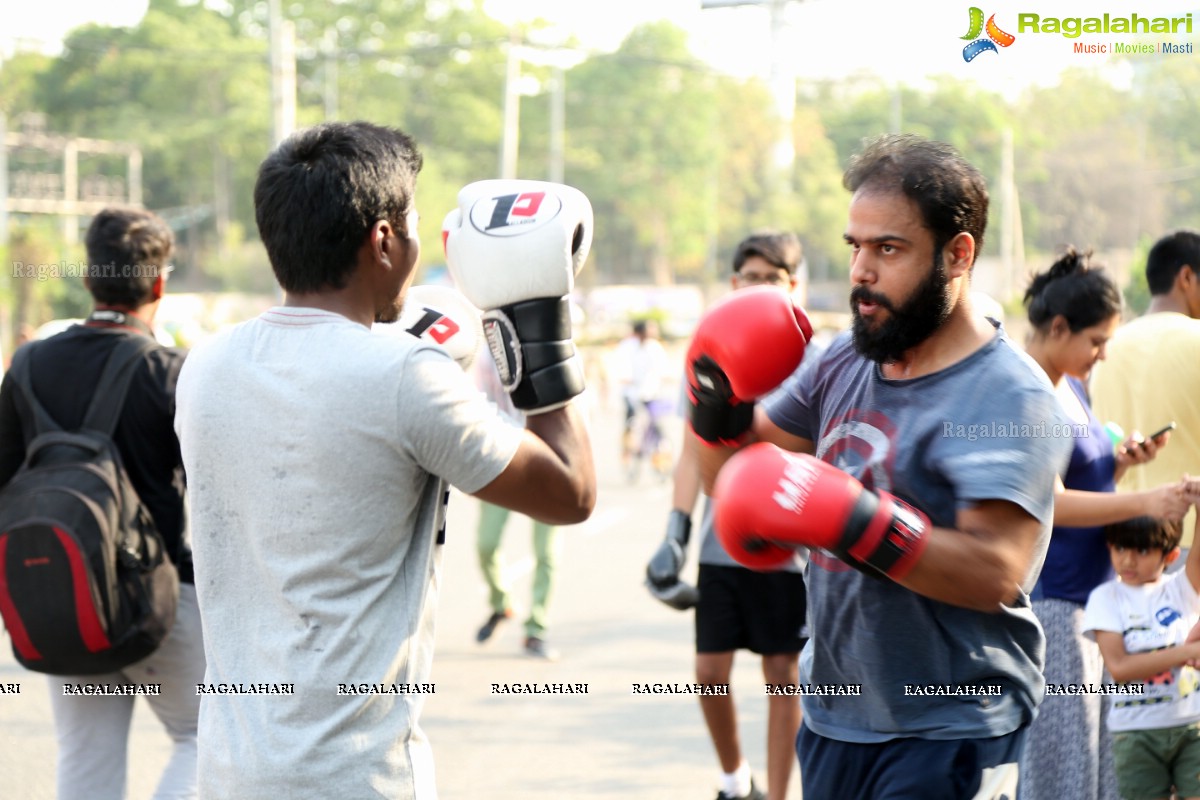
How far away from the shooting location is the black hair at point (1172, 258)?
4.50 meters

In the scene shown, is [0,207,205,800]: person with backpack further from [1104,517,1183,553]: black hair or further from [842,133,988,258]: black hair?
[1104,517,1183,553]: black hair

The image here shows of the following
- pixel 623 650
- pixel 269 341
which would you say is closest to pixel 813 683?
pixel 269 341

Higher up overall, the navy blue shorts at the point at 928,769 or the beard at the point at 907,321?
the beard at the point at 907,321

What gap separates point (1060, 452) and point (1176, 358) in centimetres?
198

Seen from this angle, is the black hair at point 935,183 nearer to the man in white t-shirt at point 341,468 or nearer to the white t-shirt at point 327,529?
the man in white t-shirt at point 341,468

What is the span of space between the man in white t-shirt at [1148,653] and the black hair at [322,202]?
2477 mm

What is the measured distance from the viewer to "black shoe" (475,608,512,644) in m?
7.20

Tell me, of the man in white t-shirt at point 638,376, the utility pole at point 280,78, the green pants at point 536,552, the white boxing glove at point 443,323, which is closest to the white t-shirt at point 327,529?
the white boxing glove at point 443,323

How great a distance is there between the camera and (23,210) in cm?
4653

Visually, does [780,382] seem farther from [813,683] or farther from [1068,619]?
[1068,619]

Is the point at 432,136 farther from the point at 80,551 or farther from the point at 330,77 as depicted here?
the point at 80,551

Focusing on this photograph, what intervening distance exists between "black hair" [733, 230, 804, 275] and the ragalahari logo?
2152mm

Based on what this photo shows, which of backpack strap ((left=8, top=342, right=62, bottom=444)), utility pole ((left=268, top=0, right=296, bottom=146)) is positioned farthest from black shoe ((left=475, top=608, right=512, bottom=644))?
utility pole ((left=268, top=0, right=296, bottom=146))

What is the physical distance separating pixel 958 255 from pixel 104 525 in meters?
2.24
